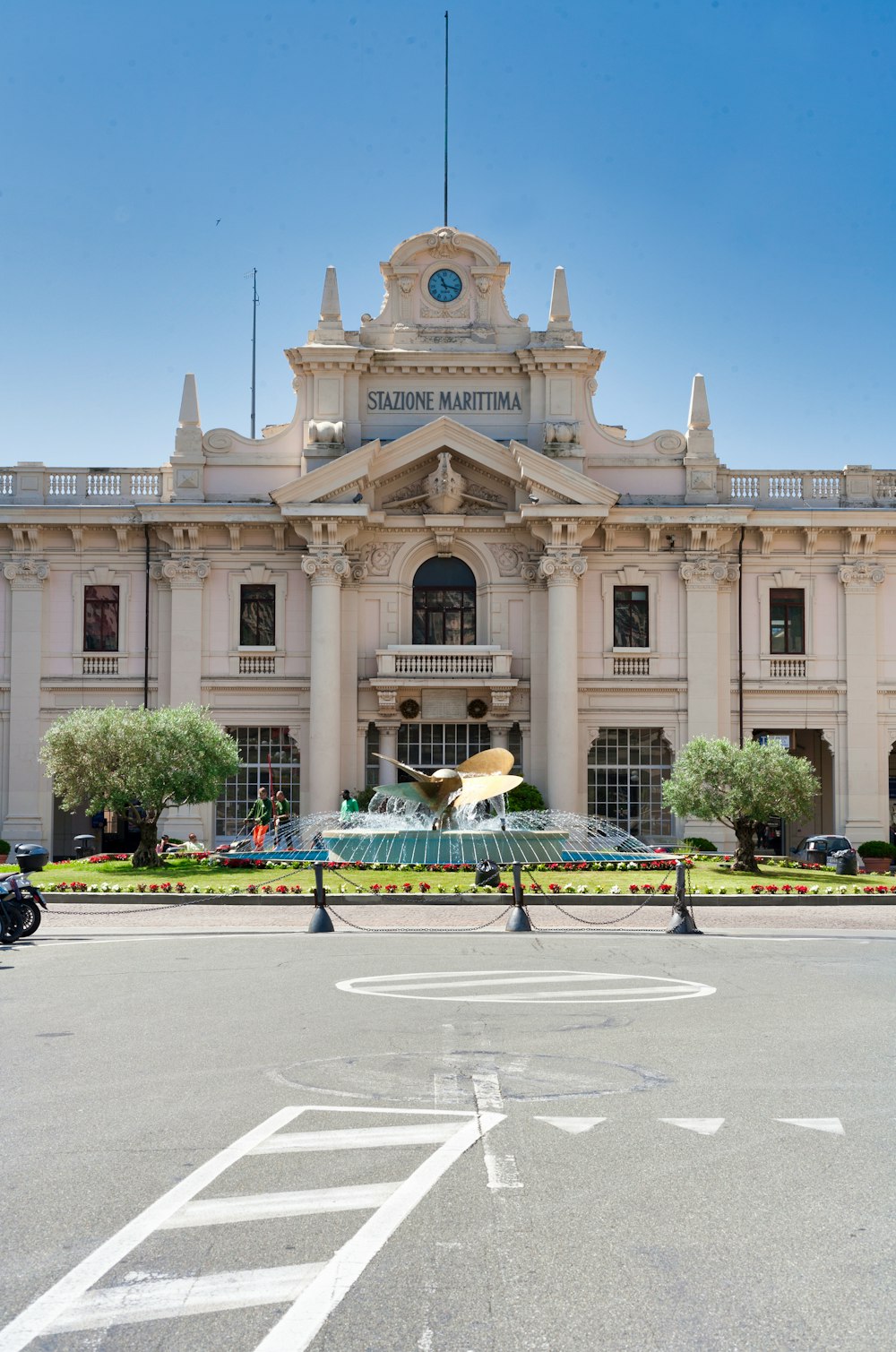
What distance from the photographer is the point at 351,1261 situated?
6109 millimetres

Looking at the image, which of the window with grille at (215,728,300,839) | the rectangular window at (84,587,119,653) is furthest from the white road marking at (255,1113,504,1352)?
the rectangular window at (84,587,119,653)

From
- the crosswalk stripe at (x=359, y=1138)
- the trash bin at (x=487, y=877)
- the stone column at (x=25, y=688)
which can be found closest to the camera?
the crosswalk stripe at (x=359, y=1138)

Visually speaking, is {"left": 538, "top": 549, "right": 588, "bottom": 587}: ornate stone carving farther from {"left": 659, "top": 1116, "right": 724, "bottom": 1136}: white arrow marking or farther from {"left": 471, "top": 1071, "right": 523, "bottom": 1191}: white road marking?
{"left": 659, "top": 1116, "right": 724, "bottom": 1136}: white arrow marking

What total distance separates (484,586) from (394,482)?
4.55 meters

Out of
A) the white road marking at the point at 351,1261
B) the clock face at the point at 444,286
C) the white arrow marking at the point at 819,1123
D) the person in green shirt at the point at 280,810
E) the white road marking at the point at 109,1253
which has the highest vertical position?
the clock face at the point at 444,286

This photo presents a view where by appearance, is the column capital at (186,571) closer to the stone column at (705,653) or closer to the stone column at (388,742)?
the stone column at (388,742)

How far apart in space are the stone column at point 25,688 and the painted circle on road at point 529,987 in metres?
31.0

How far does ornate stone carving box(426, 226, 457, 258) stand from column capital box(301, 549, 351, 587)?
418 inches

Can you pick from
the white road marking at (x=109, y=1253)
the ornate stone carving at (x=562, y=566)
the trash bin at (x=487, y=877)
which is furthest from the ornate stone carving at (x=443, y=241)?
Answer: the white road marking at (x=109, y=1253)

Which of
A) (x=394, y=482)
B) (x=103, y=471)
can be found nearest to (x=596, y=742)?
(x=394, y=482)

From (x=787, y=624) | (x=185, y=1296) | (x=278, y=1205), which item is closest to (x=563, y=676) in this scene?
(x=787, y=624)

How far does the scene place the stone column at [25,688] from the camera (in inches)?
1748

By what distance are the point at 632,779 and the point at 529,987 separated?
99.6ft

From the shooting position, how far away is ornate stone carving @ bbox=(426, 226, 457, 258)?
44.7 meters
